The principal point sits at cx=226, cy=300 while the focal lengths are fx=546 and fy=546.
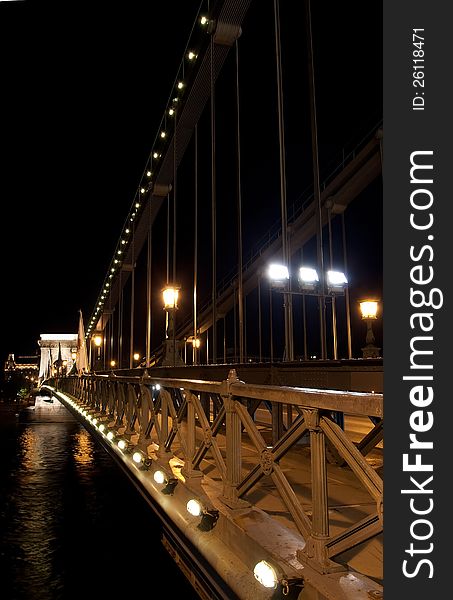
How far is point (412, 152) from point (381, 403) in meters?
1.01

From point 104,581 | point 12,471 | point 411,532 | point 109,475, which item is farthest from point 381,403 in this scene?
point 12,471

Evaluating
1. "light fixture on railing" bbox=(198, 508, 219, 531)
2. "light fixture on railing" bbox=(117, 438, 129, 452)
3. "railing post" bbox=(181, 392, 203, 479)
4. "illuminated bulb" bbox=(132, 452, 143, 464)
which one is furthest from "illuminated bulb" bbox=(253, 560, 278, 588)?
"light fixture on railing" bbox=(117, 438, 129, 452)

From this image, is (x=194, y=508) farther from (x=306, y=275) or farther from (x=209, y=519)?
(x=306, y=275)

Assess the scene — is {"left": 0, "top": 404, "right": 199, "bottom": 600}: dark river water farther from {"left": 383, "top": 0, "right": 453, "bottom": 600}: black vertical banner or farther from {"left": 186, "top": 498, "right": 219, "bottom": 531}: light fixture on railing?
{"left": 383, "top": 0, "right": 453, "bottom": 600}: black vertical banner

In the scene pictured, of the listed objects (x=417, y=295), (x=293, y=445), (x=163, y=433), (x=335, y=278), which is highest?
(x=335, y=278)

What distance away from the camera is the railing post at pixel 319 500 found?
90.0 inches

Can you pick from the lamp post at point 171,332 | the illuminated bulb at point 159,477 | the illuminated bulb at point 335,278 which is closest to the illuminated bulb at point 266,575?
the illuminated bulb at point 159,477

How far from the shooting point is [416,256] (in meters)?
2.03

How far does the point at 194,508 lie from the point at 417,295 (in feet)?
8.13

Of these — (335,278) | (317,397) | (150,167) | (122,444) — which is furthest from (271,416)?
(150,167)

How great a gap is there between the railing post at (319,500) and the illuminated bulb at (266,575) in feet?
0.62

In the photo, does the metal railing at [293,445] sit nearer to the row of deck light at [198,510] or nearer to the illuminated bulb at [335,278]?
the row of deck light at [198,510]

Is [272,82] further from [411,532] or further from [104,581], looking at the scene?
[411,532]

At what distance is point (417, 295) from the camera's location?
1973 mm
